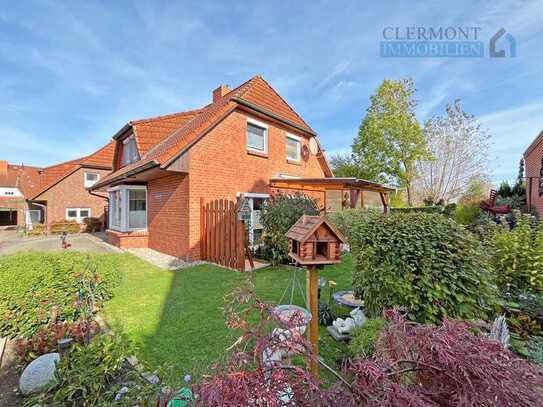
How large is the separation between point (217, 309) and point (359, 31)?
951cm

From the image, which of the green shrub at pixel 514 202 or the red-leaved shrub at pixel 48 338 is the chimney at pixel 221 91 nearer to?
the red-leaved shrub at pixel 48 338

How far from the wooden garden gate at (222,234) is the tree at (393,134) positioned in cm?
1927

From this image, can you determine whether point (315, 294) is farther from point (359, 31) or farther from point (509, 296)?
point (359, 31)

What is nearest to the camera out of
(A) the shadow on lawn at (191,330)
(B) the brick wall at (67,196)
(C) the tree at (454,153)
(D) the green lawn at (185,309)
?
(A) the shadow on lawn at (191,330)

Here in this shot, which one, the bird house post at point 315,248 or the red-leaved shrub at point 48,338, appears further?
the red-leaved shrub at point 48,338

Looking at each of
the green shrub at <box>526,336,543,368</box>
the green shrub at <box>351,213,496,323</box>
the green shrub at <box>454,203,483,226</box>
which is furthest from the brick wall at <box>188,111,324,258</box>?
the green shrub at <box>454,203,483,226</box>

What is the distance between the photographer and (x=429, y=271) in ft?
9.29

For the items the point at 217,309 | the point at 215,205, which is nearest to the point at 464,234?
the point at 217,309

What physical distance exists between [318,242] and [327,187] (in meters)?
10.9

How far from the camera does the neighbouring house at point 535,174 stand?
11.7 metres

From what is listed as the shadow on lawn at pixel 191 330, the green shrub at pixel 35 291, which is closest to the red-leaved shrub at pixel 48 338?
the green shrub at pixel 35 291

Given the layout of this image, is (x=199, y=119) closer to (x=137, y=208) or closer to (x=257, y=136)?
(x=257, y=136)

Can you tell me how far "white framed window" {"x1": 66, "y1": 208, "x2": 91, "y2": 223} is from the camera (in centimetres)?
2243

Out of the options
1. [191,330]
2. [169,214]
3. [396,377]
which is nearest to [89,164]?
[169,214]
